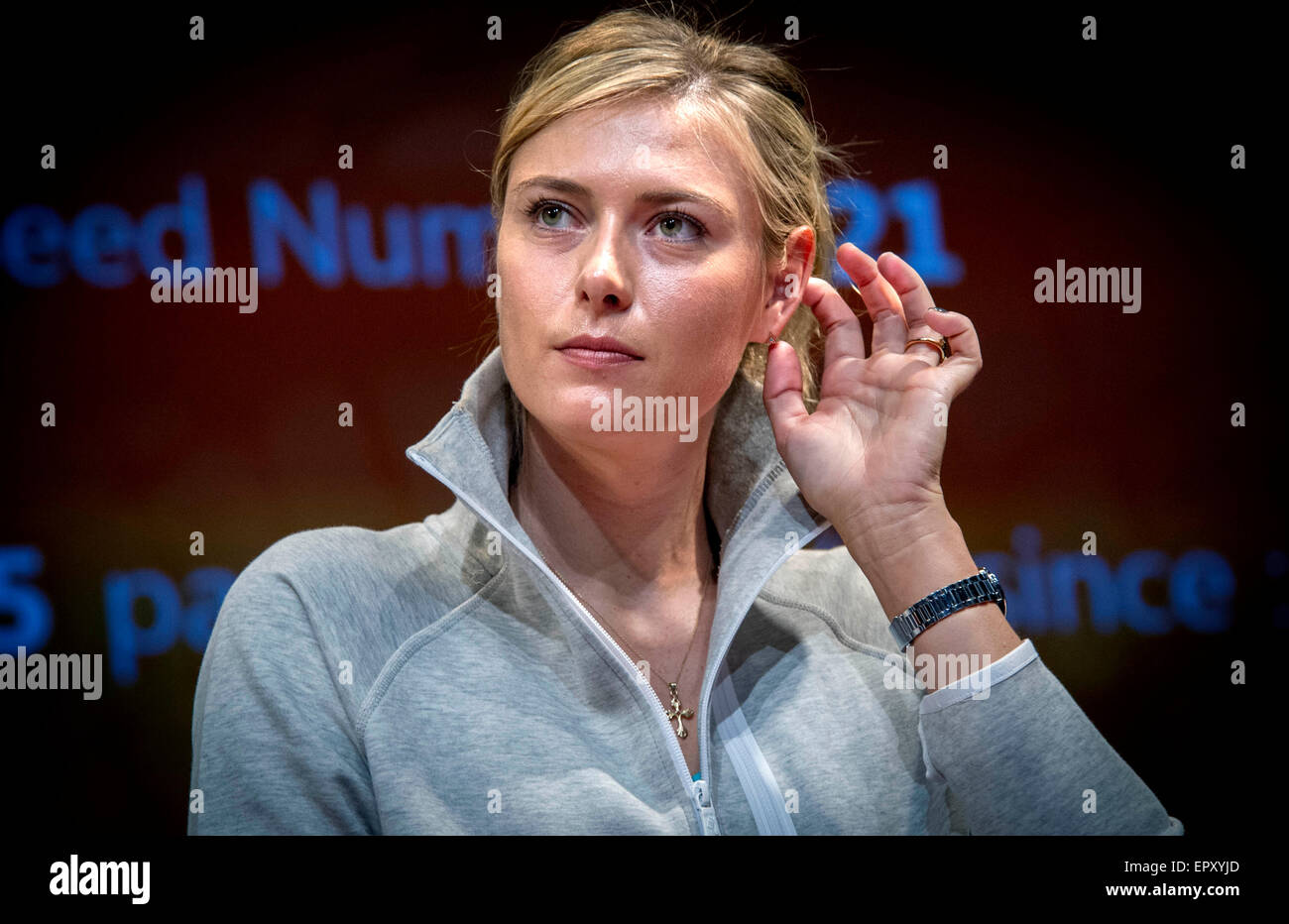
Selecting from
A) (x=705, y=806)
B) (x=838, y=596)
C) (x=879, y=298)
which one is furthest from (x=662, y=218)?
(x=705, y=806)

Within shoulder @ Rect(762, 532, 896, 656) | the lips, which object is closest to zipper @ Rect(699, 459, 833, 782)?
shoulder @ Rect(762, 532, 896, 656)

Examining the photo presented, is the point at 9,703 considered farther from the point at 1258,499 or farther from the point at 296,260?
the point at 1258,499

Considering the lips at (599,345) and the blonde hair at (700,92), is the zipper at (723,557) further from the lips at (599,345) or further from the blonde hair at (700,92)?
the lips at (599,345)

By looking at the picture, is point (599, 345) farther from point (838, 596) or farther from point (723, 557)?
point (838, 596)

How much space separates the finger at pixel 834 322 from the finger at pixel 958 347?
111 millimetres

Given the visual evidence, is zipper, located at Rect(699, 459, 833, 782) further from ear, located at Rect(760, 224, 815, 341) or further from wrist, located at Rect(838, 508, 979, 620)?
ear, located at Rect(760, 224, 815, 341)

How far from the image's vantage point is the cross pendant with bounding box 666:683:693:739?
1680mm

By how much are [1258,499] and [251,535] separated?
1.98m

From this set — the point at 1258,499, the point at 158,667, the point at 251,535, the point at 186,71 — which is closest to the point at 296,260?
the point at 186,71

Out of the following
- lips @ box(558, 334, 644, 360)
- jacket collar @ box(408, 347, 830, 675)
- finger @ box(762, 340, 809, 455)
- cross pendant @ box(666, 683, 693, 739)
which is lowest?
cross pendant @ box(666, 683, 693, 739)

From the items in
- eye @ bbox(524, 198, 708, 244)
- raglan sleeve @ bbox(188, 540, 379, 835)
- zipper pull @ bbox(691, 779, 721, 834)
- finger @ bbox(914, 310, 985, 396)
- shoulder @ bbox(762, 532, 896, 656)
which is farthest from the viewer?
shoulder @ bbox(762, 532, 896, 656)

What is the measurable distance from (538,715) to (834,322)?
824 millimetres

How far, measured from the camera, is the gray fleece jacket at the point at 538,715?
1479mm

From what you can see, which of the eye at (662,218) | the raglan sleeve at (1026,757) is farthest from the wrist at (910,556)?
the eye at (662,218)
